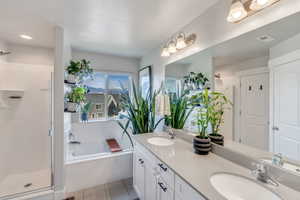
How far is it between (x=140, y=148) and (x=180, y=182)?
85cm

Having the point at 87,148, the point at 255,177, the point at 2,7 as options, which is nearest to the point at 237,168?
the point at 255,177

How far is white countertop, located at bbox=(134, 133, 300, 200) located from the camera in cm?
75

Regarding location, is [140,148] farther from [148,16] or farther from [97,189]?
[148,16]

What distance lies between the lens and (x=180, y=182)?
0.94 metres

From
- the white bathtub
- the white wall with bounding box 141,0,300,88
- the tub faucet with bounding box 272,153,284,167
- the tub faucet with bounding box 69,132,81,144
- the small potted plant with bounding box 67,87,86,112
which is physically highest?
the white wall with bounding box 141,0,300,88

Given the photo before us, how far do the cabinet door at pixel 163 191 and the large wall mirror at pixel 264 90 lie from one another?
68 centimetres

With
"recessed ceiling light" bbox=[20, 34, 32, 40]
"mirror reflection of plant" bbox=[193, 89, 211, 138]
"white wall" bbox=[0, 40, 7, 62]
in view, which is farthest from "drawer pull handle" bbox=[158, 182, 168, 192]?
"white wall" bbox=[0, 40, 7, 62]

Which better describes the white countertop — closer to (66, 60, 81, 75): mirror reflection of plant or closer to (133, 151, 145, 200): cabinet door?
(133, 151, 145, 200): cabinet door

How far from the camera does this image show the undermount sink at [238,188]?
0.79 meters

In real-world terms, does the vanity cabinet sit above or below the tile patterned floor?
above

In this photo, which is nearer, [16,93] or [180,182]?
[180,182]

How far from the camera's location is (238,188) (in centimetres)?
87

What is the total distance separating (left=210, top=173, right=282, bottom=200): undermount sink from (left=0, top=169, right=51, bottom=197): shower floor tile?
2.42 m

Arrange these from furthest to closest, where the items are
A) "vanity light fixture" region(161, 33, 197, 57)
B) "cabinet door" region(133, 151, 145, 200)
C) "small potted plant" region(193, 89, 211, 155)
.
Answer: "vanity light fixture" region(161, 33, 197, 57) → "cabinet door" region(133, 151, 145, 200) → "small potted plant" region(193, 89, 211, 155)
